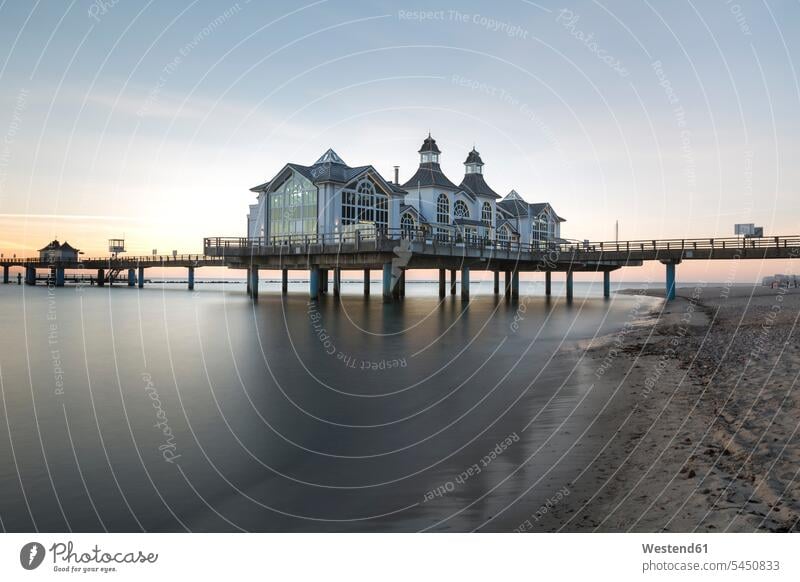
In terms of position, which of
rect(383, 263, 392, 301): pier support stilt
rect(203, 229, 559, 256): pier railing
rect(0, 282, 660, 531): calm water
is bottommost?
rect(0, 282, 660, 531): calm water

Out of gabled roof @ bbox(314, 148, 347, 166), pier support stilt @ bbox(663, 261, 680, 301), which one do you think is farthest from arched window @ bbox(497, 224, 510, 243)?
gabled roof @ bbox(314, 148, 347, 166)

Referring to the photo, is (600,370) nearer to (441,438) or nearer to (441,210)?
(441,438)

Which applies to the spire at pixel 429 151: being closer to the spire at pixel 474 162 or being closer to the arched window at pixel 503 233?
the spire at pixel 474 162

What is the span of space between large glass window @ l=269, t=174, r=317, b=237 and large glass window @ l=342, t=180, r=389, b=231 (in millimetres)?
2663

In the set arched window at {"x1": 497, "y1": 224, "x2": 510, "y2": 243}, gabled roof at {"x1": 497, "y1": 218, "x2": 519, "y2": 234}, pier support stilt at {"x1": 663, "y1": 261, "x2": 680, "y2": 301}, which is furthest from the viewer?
gabled roof at {"x1": 497, "y1": 218, "x2": 519, "y2": 234}

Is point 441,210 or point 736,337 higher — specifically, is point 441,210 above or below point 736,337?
above

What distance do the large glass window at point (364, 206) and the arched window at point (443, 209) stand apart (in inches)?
392

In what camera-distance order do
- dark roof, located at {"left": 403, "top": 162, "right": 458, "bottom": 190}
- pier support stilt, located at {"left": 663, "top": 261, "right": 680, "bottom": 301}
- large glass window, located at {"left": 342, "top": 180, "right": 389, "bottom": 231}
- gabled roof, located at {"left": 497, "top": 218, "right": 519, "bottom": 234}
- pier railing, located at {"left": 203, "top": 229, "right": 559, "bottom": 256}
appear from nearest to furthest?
pier railing, located at {"left": 203, "top": 229, "right": 559, "bottom": 256} < large glass window, located at {"left": 342, "top": 180, "right": 389, "bottom": 231} < pier support stilt, located at {"left": 663, "top": 261, "right": 680, "bottom": 301} < dark roof, located at {"left": 403, "top": 162, "right": 458, "bottom": 190} < gabled roof, located at {"left": 497, "top": 218, "right": 519, "bottom": 234}

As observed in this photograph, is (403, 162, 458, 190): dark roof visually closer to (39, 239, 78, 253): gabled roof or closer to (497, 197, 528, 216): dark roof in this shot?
(497, 197, 528, 216): dark roof

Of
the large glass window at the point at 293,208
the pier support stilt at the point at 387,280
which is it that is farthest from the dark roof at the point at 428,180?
the pier support stilt at the point at 387,280

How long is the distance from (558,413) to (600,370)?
4.69 metres

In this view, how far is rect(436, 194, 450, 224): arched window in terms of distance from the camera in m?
57.1
